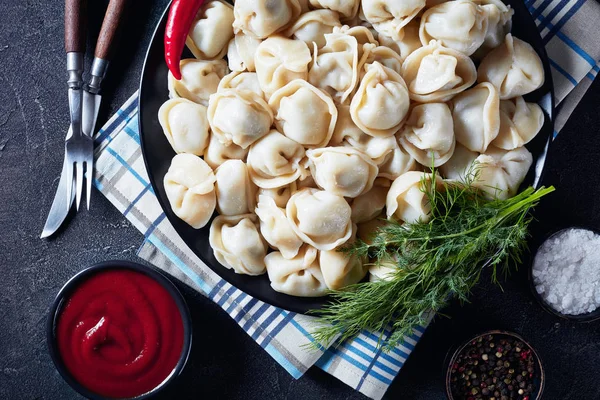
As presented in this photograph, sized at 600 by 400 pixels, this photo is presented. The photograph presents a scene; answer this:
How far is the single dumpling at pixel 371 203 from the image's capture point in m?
2.29

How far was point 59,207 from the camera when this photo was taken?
2.67 meters

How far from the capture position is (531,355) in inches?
102

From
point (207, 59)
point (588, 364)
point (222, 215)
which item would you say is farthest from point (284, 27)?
point (588, 364)

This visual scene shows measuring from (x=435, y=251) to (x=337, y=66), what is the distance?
72cm

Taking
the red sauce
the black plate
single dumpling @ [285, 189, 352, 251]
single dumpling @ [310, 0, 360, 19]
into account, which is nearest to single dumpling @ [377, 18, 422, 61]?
single dumpling @ [310, 0, 360, 19]

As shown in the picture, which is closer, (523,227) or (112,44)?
(523,227)

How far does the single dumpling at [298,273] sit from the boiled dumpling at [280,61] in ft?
1.97

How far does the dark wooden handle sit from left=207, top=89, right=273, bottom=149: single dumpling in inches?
27.8

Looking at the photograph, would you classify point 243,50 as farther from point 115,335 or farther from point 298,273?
point 115,335

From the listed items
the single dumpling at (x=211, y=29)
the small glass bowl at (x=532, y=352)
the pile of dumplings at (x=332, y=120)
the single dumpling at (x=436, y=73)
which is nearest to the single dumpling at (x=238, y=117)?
the pile of dumplings at (x=332, y=120)

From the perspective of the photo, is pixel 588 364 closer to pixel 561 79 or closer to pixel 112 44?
pixel 561 79

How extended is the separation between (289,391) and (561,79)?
5.43 ft

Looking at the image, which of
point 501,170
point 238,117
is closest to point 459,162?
point 501,170

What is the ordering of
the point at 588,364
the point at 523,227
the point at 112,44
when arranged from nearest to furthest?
the point at 523,227, the point at 112,44, the point at 588,364
